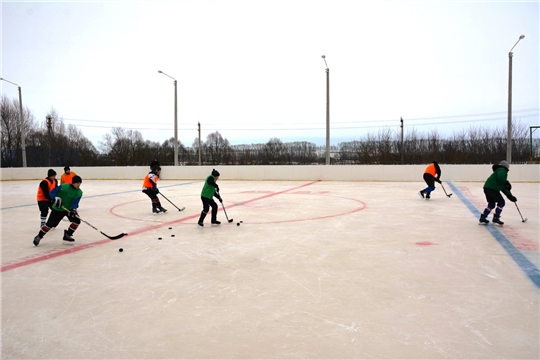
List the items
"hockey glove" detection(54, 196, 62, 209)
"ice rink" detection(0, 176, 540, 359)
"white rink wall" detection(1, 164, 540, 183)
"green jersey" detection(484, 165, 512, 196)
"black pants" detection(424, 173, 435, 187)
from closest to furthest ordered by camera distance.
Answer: "ice rink" detection(0, 176, 540, 359)
"hockey glove" detection(54, 196, 62, 209)
"green jersey" detection(484, 165, 512, 196)
"black pants" detection(424, 173, 435, 187)
"white rink wall" detection(1, 164, 540, 183)

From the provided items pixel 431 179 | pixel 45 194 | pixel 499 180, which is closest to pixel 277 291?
pixel 45 194

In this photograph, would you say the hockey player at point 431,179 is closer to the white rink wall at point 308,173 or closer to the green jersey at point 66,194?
the white rink wall at point 308,173

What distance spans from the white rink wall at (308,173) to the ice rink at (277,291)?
11844 mm

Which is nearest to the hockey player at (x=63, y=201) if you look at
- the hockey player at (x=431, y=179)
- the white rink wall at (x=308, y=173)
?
the hockey player at (x=431, y=179)

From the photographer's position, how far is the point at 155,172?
392 inches

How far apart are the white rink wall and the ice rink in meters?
11.8

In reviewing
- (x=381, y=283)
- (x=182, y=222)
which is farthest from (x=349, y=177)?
(x=381, y=283)

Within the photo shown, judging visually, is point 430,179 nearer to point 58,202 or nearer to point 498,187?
point 498,187

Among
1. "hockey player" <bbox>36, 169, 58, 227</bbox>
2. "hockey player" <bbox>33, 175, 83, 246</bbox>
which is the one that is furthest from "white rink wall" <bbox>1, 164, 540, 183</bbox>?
"hockey player" <bbox>33, 175, 83, 246</bbox>

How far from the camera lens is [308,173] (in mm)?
21500

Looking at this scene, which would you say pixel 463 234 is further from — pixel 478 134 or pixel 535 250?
pixel 478 134

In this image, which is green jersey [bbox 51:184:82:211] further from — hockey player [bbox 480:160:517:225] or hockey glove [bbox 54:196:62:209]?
hockey player [bbox 480:160:517:225]

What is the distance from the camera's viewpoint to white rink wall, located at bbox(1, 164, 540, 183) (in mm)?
19188

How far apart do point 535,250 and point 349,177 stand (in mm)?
15147
